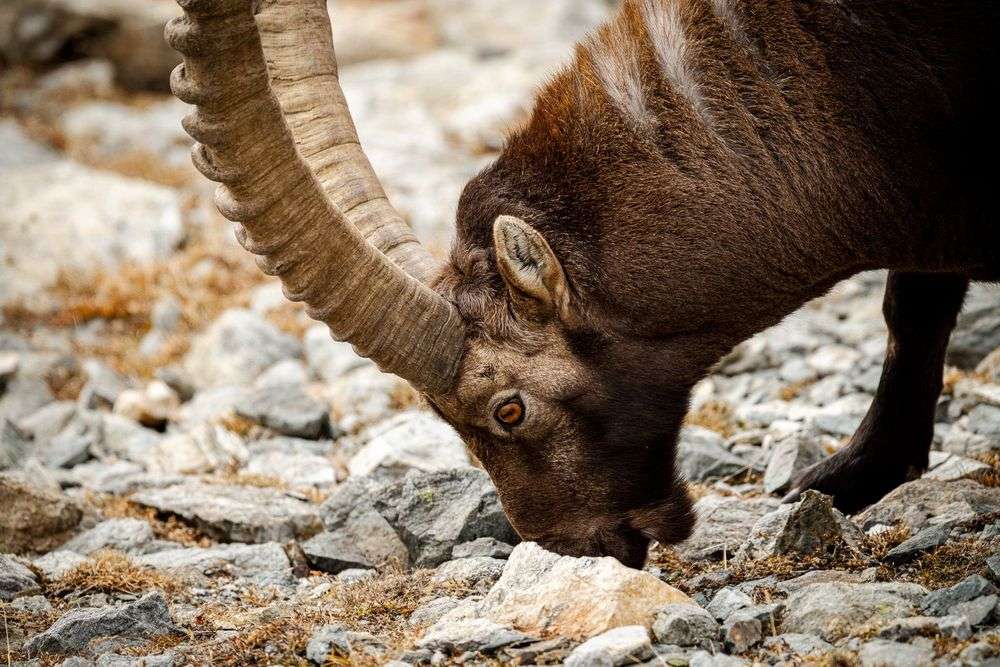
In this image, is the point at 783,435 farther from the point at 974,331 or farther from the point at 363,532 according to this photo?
the point at 363,532

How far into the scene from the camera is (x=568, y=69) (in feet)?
A: 18.3

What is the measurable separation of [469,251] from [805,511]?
1.89m

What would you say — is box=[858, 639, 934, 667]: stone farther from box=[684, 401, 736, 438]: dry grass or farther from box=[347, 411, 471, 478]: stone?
box=[684, 401, 736, 438]: dry grass

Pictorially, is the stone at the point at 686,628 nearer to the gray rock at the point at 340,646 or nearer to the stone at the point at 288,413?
the gray rock at the point at 340,646

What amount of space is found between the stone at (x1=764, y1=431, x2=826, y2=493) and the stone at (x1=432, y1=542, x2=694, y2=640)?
2215 mm

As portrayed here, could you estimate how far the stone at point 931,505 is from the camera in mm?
5488

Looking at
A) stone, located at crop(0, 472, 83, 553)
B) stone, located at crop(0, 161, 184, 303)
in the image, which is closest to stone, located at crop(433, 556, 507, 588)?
stone, located at crop(0, 472, 83, 553)

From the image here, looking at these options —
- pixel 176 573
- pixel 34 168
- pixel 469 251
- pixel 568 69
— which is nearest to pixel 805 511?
pixel 469 251

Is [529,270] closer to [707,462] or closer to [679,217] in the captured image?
[679,217]

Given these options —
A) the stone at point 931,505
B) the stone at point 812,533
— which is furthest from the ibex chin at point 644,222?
the stone at point 931,505

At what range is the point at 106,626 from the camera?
16.0 ft

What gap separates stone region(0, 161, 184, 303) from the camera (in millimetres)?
13055

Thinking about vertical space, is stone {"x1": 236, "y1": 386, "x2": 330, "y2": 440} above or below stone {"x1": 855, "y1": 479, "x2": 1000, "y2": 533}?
above

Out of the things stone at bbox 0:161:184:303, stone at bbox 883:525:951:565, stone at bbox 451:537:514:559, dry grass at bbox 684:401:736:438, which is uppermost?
stone at bbox 0:161:184:303
